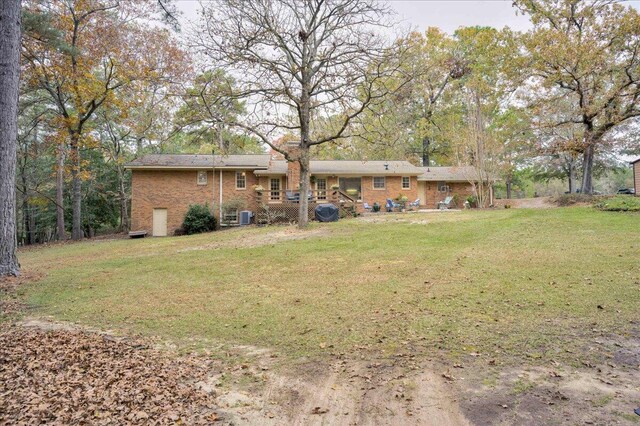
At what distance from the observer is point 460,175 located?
27.5m

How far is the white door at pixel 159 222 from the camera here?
2178 centimetres

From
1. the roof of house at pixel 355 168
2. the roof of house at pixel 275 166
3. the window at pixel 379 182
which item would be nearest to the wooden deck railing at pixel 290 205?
the roof of house at pixel 275 166

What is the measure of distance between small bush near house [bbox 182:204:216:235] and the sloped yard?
28.7ft

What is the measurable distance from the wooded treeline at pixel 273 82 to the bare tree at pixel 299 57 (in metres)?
0.06

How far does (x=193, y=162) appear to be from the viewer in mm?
22141

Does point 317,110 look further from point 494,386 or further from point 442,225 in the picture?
point 494,386

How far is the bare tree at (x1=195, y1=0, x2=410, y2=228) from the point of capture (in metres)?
13.4

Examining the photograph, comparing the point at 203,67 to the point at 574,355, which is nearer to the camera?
the point at 574,355

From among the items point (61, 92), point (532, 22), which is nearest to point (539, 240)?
point (532, 22)

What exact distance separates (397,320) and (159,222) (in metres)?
20.0

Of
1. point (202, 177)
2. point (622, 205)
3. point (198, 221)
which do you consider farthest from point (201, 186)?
point (622, 205)

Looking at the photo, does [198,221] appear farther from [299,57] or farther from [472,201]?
[472,201]

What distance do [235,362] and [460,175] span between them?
1049 inches

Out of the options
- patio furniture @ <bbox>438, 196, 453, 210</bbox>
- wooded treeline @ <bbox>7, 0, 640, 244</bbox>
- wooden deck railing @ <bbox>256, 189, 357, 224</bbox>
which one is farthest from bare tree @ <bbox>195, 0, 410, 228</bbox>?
patio furniture @ <bbox>438, 196, 453, 210</bbox>
